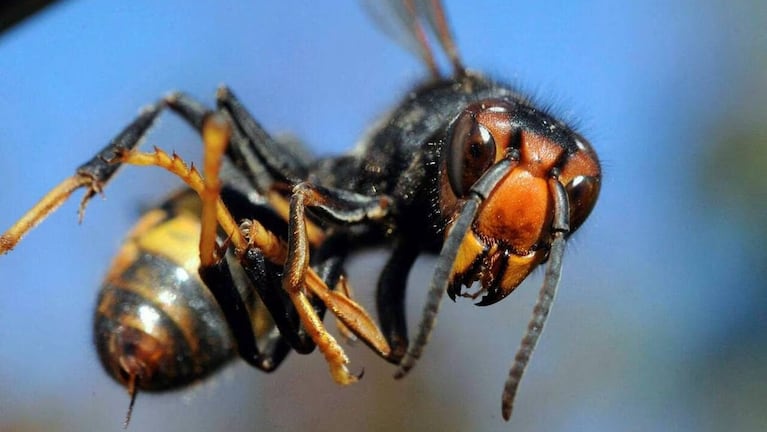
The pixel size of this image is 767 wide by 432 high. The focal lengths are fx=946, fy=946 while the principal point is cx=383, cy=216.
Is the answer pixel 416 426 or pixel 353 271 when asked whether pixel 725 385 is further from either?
pixel 353 271

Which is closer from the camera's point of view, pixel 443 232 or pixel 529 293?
pixel 443 232

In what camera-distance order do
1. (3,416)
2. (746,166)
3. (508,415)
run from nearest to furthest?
(508,415), (3,416), (746,166)

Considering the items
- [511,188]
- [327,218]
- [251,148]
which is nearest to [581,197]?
[511,188]

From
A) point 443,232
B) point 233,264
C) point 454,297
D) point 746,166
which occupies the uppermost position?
point 233,264

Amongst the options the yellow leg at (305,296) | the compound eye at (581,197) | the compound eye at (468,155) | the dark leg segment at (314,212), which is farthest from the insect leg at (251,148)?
the compound eye at (581,197)

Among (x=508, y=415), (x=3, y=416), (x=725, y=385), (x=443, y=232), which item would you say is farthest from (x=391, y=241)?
(x=725, y=385)

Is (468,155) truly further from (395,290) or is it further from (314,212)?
(395,290)

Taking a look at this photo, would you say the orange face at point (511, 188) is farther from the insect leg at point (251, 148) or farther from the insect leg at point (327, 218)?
the insect leg at point (251, 148)

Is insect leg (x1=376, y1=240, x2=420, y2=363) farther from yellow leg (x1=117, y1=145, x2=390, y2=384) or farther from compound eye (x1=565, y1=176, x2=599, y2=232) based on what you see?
compound eye (x1=565, y1=176, x2=599, y2=232)
